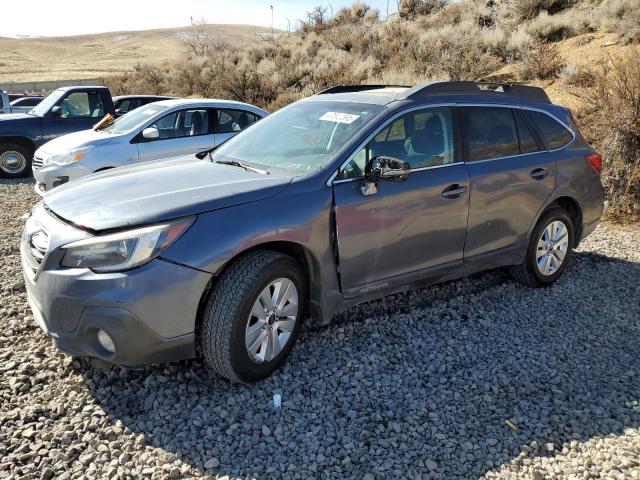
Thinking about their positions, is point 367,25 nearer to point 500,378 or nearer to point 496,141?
point 496,141

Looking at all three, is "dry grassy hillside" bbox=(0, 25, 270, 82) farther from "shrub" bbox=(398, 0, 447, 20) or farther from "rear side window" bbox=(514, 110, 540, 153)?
"rear side window" bbox=(514, 110, 540, 153)

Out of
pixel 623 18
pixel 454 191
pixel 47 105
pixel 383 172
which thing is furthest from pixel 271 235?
pixel 623 18

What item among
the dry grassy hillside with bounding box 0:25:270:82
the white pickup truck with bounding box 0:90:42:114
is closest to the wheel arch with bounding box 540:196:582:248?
the white pickup truck with bounding box 0:90:42:114

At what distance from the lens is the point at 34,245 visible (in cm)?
346

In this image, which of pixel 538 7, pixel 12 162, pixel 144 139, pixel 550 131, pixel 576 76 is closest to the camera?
pixel 550 131

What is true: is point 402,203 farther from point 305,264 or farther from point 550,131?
point 550,131

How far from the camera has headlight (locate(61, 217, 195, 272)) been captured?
3070mm

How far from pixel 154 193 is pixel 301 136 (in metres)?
1.35

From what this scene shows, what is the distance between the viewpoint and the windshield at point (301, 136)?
405cm

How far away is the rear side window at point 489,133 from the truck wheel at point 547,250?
80 centimetres

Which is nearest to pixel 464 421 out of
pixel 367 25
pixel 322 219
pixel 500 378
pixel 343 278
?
pixel 500 378

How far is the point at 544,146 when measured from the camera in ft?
16.9

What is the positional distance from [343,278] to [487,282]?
2.18 metres

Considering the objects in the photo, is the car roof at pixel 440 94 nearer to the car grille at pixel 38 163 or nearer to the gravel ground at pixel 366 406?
the gravel ground at pixel 366 406
